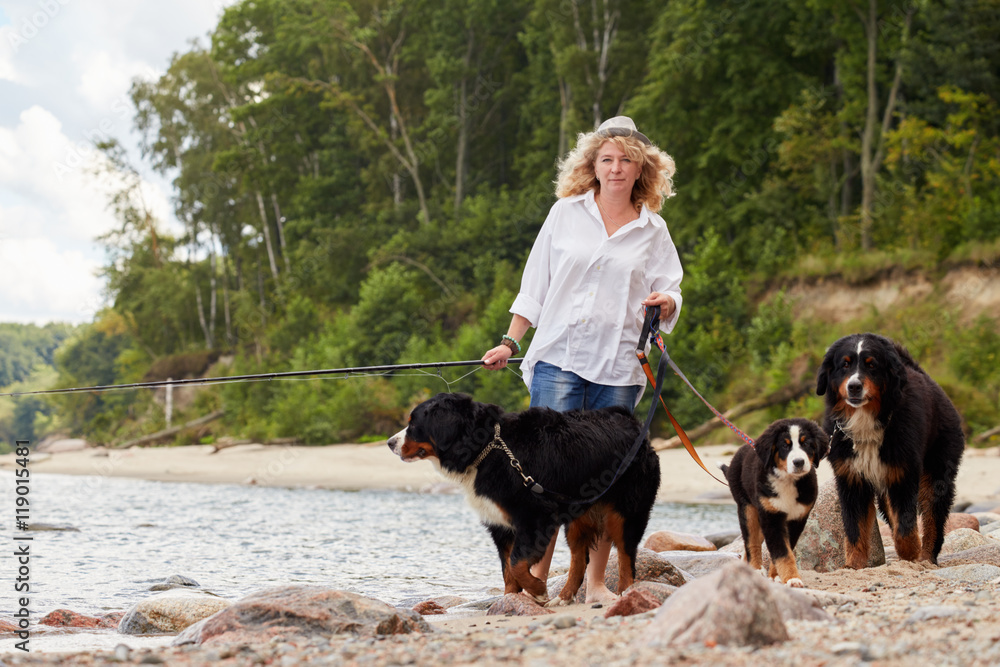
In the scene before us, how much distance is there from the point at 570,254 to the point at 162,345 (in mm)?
45409

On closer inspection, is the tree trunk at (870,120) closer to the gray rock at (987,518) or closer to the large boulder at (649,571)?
the gray rock at (987,518)

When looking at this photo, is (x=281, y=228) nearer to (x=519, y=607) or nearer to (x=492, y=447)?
(x=492, y=447)

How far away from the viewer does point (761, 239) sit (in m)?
24.9

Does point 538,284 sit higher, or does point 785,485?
point 538,284

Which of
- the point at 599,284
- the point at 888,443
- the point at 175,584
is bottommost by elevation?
the point at 175,584

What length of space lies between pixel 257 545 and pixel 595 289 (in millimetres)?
7128

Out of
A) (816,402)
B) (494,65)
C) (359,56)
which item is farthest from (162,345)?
(816,402)

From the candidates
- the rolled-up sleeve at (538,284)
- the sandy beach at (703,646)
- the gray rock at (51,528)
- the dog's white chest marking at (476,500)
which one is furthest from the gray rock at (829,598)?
the gray rock at (51,528)

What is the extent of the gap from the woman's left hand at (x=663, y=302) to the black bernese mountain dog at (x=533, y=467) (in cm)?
60

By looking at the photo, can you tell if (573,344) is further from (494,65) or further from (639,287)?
(494,65)

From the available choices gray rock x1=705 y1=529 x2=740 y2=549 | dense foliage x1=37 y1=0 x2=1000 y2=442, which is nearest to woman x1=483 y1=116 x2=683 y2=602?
gray rock x1=705 y1=529 x2=740 y2=549

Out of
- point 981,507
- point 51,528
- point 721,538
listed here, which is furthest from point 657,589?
point 981,507

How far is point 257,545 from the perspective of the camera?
10.3m

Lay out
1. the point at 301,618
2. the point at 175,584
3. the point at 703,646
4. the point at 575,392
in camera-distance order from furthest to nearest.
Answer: the point at 175,584 → the point at 575,392 → the point at 301,618 → the point at 703,646
